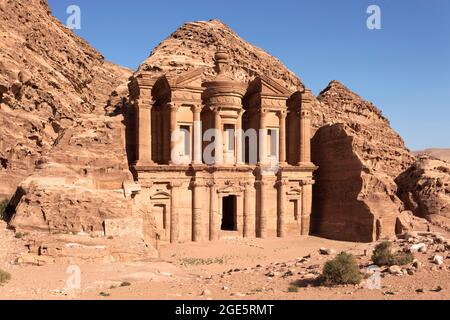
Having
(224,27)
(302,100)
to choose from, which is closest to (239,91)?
(302,100)

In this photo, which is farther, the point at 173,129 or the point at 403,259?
the point at 173,129

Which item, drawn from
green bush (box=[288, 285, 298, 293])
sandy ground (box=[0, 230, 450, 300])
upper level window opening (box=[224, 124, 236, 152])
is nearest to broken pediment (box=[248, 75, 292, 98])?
upper level window opening (box=[224, 124, 236, 152])

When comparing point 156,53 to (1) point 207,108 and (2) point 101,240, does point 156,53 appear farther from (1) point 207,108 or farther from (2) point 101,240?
(2) point 101,240

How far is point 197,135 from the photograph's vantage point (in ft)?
96.1

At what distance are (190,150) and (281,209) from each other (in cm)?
840

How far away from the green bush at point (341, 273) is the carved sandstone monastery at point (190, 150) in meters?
11.6

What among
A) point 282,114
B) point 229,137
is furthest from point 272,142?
point 229,137

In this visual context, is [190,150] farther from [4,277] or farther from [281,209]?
[4,277]

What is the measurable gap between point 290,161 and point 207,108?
27.4 feet

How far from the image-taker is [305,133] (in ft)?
107

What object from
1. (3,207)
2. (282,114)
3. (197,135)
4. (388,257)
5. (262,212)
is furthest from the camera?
(282,114)

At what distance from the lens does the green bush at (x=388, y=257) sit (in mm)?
14541

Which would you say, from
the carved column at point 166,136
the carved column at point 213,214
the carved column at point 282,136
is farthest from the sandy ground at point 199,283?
the carved column at point 282,136

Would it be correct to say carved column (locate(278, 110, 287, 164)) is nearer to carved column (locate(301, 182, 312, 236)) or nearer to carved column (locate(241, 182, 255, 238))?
carved column (locate(301, 182, 312, 236))
